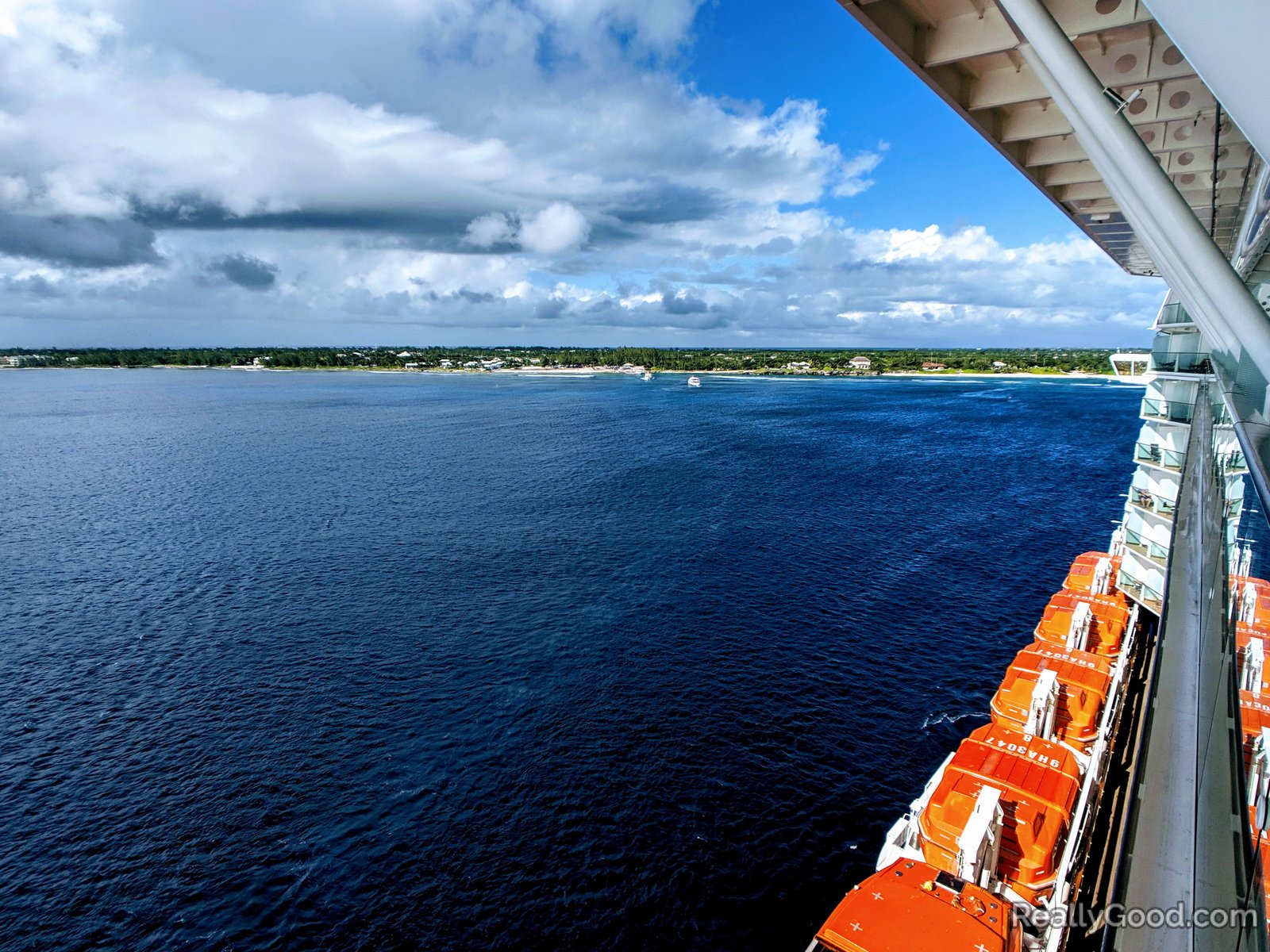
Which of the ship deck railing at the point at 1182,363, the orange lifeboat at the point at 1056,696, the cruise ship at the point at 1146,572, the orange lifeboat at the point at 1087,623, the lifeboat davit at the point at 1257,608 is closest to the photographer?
the cruise ship at the point at 1146,572

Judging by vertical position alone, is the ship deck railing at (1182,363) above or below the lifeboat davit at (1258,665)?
above

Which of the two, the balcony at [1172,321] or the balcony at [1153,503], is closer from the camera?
the balcony at [1172,321]

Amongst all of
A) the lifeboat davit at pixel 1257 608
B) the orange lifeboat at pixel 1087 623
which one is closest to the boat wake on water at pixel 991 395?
the orange lifeboat at pixel 1087 623

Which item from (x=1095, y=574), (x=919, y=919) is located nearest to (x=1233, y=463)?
(x=919, y=919)

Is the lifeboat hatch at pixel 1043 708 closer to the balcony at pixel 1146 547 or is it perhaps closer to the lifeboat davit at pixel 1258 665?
the lifeboat davit at pixel 1258 665

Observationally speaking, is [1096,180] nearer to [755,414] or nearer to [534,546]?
[534,546]

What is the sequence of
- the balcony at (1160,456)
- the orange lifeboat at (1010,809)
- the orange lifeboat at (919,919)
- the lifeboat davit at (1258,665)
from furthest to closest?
the balcony at (1160,456), the orange lifeboat at (1010,809), the lifeboat davit at (1258,665), the orange lifeboat at (919,919)

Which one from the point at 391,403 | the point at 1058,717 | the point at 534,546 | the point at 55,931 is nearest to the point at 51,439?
the point at 391,403
